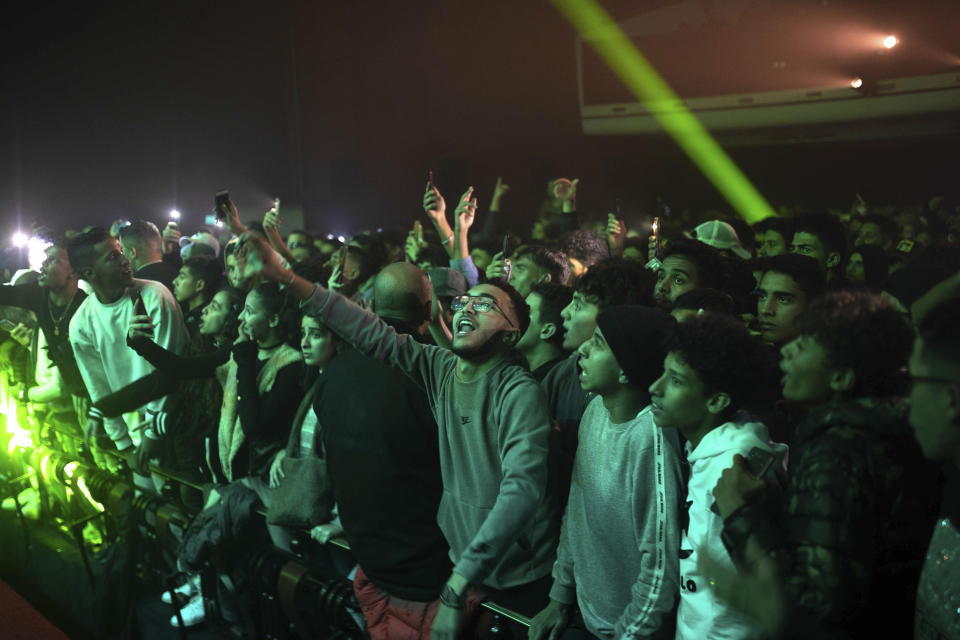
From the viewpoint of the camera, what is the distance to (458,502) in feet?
7.90

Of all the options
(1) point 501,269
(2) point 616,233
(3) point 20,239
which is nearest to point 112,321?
(1) point 501,269

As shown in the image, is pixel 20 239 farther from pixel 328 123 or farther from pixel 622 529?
pixel 622 529

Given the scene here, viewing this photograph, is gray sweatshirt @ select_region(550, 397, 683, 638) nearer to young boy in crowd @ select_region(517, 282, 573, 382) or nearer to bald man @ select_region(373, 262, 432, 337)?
bald man @ select_region(373, 262, 432, 337)

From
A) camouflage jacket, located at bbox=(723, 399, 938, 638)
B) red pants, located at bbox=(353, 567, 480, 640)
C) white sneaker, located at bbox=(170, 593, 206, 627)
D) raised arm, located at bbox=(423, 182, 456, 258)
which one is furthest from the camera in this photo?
→ raised arm, located at bbox=(423, 182, 456, 258)

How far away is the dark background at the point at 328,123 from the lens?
11.2 meters

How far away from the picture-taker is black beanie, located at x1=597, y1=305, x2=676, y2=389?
2119 millimetres

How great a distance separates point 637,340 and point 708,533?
0.59 meters

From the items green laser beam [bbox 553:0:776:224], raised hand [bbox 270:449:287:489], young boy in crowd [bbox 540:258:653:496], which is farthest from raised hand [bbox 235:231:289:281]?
green laser beam [bbox 553:0:776:224]

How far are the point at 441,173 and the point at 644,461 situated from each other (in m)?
11.0

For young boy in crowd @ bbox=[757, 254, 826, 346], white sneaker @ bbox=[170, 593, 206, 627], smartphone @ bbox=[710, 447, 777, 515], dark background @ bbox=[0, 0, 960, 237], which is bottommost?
white sneaker @ bbox=[170, 593, 206, 627]

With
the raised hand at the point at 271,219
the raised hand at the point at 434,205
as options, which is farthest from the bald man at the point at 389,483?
the raised hand at the point at 434,205

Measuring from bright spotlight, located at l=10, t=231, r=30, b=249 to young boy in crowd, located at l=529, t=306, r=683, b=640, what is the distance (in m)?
11.0

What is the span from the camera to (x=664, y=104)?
12969 mm

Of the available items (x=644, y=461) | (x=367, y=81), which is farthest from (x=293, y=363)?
(x=367, y=81)
